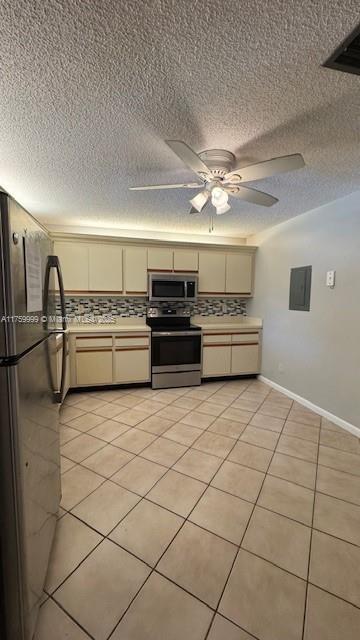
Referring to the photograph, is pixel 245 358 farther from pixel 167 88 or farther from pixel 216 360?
pixel 167 88

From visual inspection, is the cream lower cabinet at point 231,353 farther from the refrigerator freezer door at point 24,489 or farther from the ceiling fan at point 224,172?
the refrigerator freezer door at point 24,489

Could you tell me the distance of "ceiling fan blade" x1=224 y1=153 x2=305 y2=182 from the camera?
1.38 meters

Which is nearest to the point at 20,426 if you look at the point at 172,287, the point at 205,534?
the point at 205,534

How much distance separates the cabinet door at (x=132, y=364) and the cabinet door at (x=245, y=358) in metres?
1.30

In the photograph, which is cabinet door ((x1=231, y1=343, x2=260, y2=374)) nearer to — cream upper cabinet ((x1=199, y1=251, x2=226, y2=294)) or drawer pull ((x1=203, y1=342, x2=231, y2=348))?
drawer pull ((x1=203, y1=342, x2=231, y2=348))

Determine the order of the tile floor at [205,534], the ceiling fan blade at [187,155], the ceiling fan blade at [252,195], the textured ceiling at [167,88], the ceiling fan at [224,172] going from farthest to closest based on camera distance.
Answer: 1. the ceiling fan blade at [252,195]
2. the ceiling fan at [224,172]
3. the ceiling fan blade at [187,155]
4. the tile floor at [205,534]
5. the textured ceiling at [167,88]

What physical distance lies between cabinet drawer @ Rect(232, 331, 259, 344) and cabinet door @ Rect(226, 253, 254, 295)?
66cm

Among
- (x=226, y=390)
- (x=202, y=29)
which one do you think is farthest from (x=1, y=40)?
(x=226, y=390)

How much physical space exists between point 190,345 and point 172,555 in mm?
2569

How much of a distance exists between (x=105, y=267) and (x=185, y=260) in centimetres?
114

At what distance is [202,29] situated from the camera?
3.19ft

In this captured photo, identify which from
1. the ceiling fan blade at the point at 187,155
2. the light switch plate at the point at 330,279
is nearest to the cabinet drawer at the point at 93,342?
the ceiling fan blade at the point at 187,155

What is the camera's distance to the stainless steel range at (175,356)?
3643 millimetres

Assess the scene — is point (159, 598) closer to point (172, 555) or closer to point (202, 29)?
point (172, 555)
